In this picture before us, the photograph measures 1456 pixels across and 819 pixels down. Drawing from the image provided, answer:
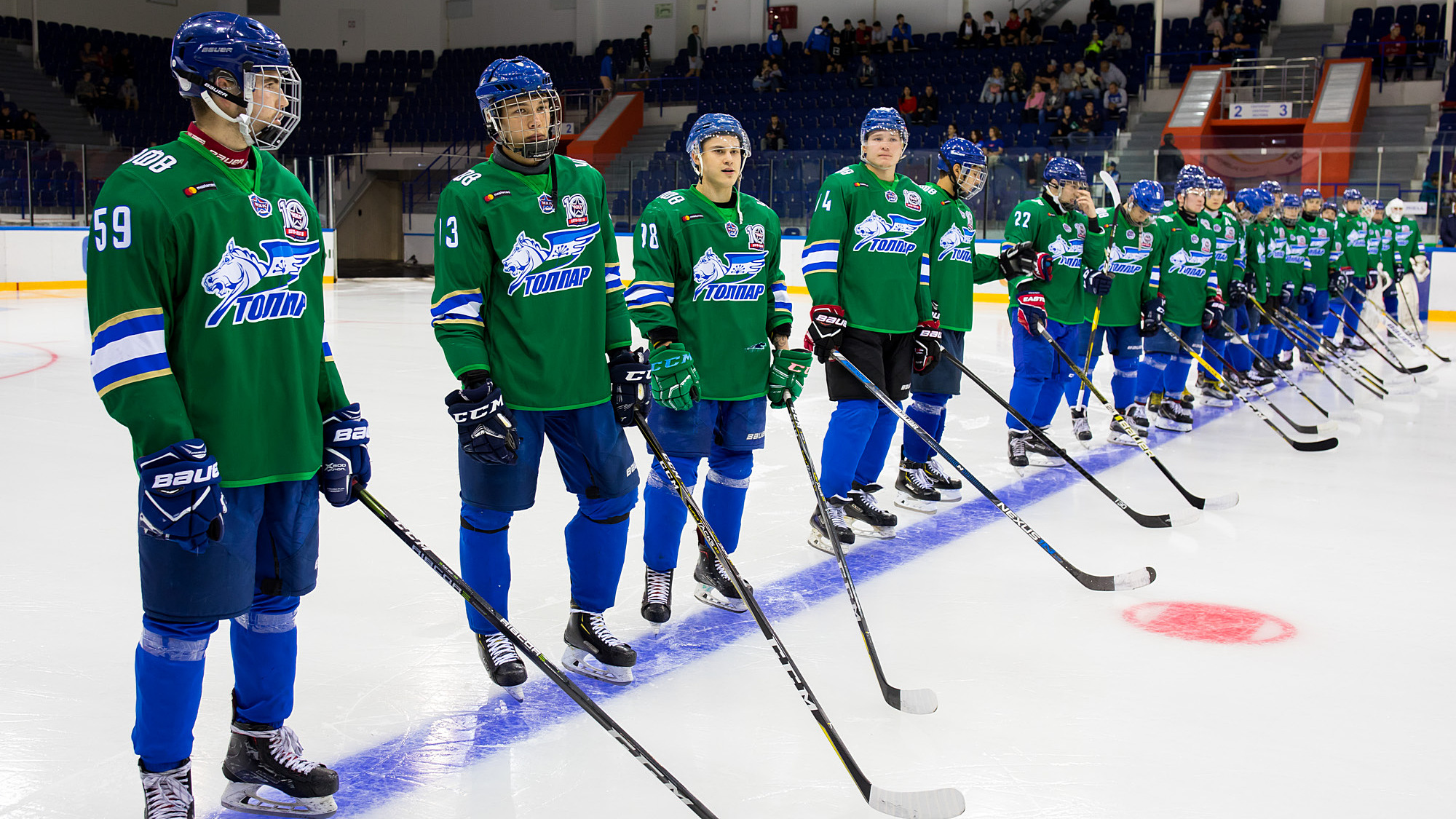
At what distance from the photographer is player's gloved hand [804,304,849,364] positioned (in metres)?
3.95

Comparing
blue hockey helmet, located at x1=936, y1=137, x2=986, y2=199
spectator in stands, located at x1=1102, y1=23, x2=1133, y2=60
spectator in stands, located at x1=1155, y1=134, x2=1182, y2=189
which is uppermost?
spectator in stands, located at x1=1102, y1=23, x2=1133, y2=60

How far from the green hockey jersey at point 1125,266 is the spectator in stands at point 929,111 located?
12.1 m

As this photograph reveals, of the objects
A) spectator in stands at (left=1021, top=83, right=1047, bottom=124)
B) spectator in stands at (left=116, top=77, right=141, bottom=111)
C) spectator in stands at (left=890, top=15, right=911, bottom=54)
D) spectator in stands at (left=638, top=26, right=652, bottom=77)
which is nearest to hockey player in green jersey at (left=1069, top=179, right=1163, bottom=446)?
spectator in stands at (left=1021, top=83, right=1047, bottom=124)

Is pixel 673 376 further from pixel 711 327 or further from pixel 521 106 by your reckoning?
pixel 521 106

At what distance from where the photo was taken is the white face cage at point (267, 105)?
6.58 ft

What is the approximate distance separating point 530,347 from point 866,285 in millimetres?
1792

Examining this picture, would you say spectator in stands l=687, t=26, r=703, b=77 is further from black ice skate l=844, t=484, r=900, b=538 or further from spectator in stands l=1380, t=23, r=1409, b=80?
black ice skate l=844, t=484, r=900, b=538

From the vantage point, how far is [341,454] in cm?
225

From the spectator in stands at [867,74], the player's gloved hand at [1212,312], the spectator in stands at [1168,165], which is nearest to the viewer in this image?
the player's gloved hand at [1212,312]

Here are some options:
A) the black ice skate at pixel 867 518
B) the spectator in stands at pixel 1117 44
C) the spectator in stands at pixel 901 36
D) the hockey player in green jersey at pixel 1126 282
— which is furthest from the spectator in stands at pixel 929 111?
the black ice skate at pixel 867 518

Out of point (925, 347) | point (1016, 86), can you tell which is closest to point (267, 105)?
point (925, 347)

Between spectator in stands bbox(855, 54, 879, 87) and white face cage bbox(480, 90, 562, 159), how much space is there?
1808cm

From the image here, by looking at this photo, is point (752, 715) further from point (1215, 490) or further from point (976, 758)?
point (1215, 490)

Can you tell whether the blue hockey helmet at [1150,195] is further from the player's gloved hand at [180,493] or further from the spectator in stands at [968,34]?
the spectator in stands at [968,34]
